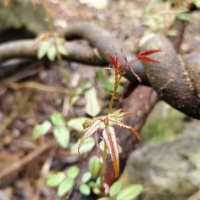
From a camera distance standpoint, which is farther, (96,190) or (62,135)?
(62,135)

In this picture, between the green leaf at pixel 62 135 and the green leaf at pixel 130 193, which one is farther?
the green leaf at pixel 62 135

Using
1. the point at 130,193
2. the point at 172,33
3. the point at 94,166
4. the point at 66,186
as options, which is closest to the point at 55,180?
the point at 66,186

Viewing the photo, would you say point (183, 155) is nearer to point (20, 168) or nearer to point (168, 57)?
point (168, 57)

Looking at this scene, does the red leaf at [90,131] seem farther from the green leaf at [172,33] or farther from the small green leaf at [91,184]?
the green leaf at [172,33]

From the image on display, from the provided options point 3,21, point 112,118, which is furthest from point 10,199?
point 3,21

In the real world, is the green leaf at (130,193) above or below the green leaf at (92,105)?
below

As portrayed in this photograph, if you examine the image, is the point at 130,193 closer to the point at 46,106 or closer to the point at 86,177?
the point at 86,177

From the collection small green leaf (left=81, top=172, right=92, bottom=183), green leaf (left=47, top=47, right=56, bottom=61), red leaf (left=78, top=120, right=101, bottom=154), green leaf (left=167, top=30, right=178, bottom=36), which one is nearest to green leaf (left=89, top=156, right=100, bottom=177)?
small green leaf (left=81, top=172, right=92, bottom=183)

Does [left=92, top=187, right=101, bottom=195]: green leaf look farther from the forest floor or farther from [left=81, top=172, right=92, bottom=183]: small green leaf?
the forest floor

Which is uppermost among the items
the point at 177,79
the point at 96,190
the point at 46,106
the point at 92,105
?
the point at 177,79

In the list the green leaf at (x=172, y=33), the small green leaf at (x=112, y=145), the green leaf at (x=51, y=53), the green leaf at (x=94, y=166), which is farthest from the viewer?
the green leaf at (x=172, y=33)

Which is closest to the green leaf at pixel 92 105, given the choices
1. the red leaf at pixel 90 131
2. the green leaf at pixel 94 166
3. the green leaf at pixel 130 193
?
the green leaf at pixel 94 166
